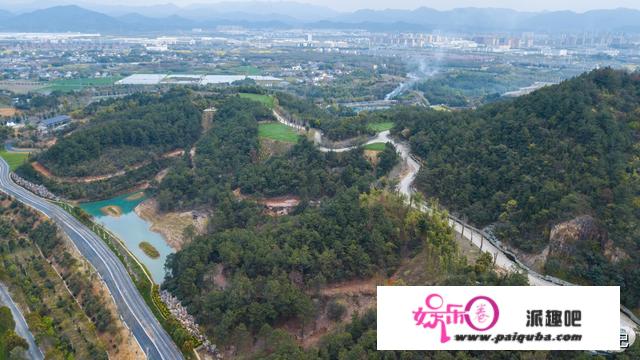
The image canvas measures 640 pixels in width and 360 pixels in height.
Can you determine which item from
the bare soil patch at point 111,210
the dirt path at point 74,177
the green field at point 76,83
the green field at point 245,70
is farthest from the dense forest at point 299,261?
the green field at point 245,70

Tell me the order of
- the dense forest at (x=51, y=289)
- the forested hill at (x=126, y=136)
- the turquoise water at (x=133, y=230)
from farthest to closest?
the forested hill at (x=126, y=136)
the turquoise water at (x=133, y=230)
the dense forest at (x=51, y=289)

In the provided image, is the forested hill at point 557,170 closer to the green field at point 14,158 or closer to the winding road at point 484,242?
the winding road at point 484,242

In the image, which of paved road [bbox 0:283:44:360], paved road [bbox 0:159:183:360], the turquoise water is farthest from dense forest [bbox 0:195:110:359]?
the turquoise water

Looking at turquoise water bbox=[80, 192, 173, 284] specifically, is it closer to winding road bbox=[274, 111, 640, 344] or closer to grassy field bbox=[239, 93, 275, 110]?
winding road bbox=[274, 111, 640, 344]

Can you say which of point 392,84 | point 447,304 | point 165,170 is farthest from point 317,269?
point 392,84

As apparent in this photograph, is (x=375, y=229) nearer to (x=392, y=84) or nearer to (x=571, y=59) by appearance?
(x=392, y=84)

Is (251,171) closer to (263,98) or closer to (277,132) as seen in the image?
(277,132)

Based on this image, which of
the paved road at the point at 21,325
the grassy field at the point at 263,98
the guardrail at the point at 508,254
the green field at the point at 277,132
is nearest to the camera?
the guardrail at the point at 508,254
